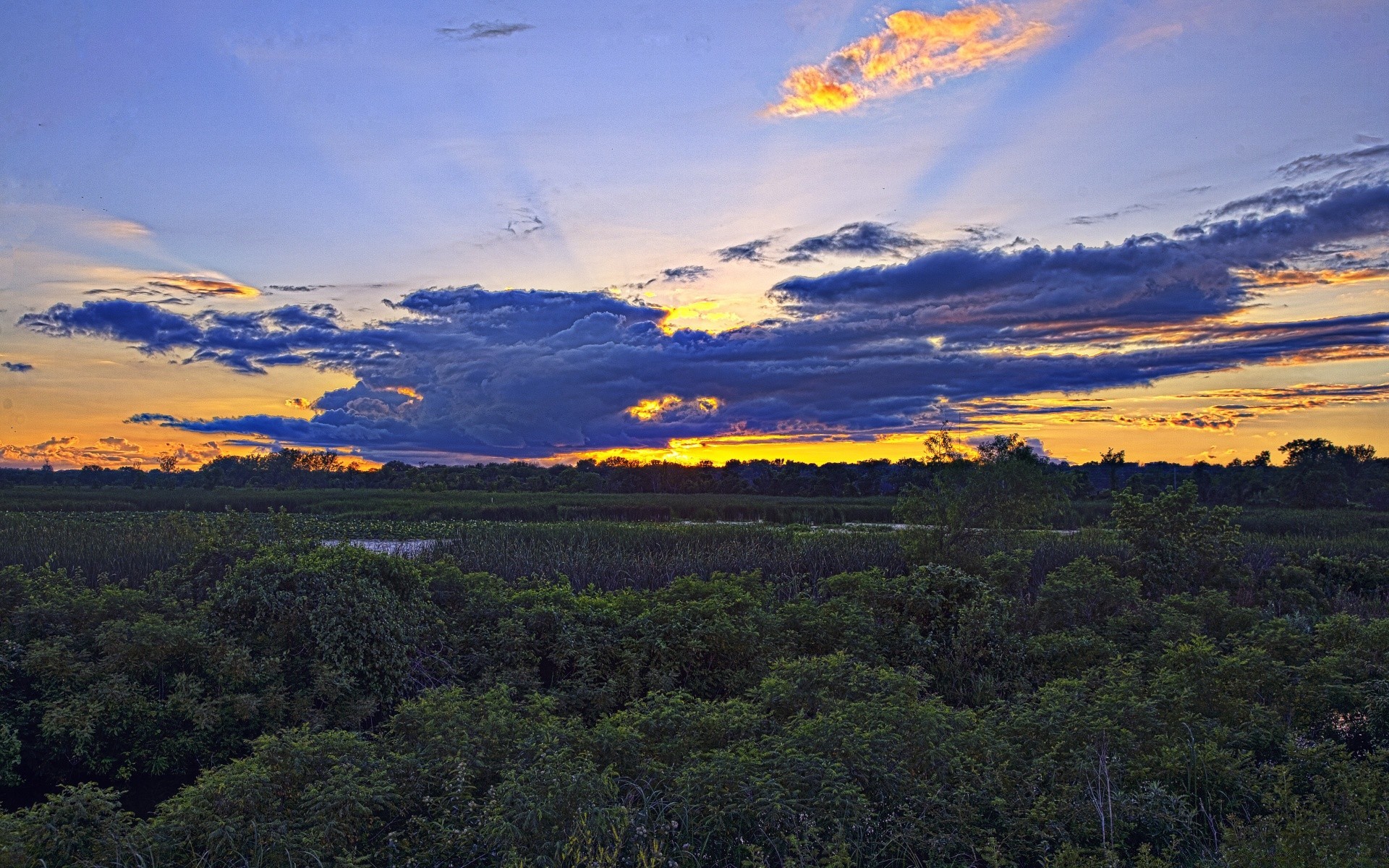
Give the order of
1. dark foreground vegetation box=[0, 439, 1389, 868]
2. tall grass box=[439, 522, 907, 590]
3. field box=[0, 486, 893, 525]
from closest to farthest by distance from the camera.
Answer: dark foreground vegetation box=[0, 439, 1389, 868]
tall grass box=[439, 522, 907, 590]
field box=[0, 486, 893, 525]

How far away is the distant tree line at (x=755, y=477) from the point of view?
156ft

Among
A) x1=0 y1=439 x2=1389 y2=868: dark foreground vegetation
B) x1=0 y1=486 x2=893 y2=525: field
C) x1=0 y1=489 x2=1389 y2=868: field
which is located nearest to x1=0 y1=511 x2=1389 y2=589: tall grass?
x1=0 y1=489 x2=1389 y2=868: field

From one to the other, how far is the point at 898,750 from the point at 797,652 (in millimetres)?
4692

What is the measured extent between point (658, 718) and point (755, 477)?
5771cm

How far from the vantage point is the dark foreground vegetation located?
17.9ft

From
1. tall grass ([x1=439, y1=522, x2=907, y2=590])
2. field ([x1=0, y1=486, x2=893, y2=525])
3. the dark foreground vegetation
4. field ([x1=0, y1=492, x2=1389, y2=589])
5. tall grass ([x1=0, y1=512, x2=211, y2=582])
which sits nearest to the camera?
the dark foreground vegetation

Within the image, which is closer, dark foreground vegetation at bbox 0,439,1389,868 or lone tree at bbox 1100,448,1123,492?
dark foreground vegetation at bbox 0,439,1389,868

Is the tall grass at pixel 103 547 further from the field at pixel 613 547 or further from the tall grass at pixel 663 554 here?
the tall grass at pixel 663 554

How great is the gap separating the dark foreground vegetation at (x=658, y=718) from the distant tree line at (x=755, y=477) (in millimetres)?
29733

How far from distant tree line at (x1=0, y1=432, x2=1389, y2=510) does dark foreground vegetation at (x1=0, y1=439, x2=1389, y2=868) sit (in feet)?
97.6

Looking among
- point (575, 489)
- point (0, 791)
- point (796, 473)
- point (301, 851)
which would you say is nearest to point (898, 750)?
point (301, 851)

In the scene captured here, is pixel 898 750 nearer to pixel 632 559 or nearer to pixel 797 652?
pixel 797 652

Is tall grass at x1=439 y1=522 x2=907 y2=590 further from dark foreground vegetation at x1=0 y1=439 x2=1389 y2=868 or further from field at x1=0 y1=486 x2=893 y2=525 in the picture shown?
field at x1=0 y1=486 x2=893 y2=525

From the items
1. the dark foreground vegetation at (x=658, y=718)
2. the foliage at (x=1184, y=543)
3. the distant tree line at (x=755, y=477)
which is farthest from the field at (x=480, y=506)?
the dark foreground vegetation at (x=658, y=718)
